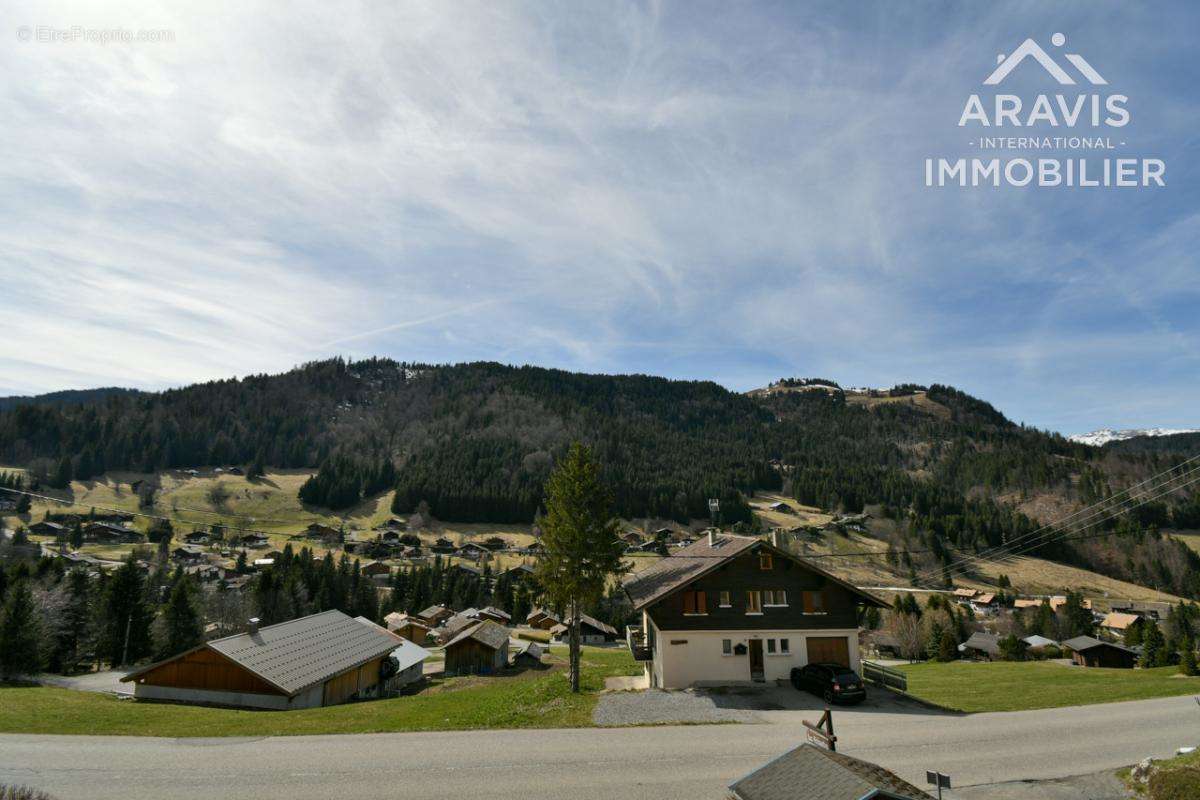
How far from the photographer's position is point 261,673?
1358 inches

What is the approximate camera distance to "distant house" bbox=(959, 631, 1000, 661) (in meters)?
71.9

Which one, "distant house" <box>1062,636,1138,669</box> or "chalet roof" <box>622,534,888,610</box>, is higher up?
"chalet roof" <box>622,534,888,610</box>

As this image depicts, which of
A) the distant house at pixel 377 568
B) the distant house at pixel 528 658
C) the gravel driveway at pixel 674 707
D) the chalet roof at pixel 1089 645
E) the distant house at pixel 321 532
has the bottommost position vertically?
the distant house at pixel 528 658

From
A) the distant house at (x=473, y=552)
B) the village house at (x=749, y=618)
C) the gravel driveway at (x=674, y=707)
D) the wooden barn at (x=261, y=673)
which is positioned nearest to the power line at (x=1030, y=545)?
the distant house at (x=473, y=552)

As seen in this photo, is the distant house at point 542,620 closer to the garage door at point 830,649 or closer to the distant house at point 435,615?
the distant house at point 435,615

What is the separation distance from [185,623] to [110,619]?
6173 mm

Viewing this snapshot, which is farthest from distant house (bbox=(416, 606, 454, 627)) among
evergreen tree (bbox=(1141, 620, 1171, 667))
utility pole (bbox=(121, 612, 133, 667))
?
evergreen tree (bbox=(1141, 620, 1171, 667))

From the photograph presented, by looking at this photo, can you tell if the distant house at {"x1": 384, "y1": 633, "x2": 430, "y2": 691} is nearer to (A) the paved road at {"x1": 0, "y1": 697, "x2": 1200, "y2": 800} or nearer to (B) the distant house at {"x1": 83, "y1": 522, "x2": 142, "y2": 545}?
(A) the paved road at {"x1": 0, "y1": 697, "x2": 1200, "y2": 800}

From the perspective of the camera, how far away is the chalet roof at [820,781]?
805 cm

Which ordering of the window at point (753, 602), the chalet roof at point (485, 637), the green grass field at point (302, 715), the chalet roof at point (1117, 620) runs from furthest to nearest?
the chalet roof at point (1117, 620)
the chalet roof at point (485, 637)
the window at point (753, 602)
the green grass field at point (302, 715)

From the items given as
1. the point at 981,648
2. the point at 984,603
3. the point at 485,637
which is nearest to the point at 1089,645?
the point at 981,648

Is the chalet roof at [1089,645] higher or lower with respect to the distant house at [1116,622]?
higher

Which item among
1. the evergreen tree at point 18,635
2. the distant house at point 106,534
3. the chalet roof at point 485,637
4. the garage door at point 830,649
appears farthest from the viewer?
the distant house at point 106,534

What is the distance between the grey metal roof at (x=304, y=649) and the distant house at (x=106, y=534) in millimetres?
120907
